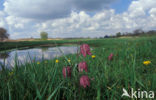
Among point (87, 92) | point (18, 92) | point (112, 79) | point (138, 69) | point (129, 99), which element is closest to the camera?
point (18, 92)

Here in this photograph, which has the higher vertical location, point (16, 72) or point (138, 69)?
point (16, 72)

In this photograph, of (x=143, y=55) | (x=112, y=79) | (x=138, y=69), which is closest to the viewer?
(x=112, y=79)

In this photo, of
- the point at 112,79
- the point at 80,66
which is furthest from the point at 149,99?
the point at 80,66

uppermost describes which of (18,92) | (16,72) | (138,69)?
(16,72)

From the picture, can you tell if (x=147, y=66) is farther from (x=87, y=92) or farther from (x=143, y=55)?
(x=87, y=92)

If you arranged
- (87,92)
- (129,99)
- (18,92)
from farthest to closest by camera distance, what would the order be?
(87,92) < (129,99) < (18,92)

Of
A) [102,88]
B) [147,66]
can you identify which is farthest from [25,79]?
[147,66]

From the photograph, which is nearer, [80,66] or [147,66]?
[80,66]

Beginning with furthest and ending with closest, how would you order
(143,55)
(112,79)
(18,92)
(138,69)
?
1. (143,55)
2. (138,69)
3. (112,79)
4. (18,92)

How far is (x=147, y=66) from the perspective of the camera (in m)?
2.63

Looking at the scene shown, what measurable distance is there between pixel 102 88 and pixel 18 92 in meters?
0.91

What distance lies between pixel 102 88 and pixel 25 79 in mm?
883

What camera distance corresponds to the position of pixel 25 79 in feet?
3.91

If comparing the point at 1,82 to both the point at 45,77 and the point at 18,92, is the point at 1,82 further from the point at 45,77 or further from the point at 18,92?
the point at 45,77
